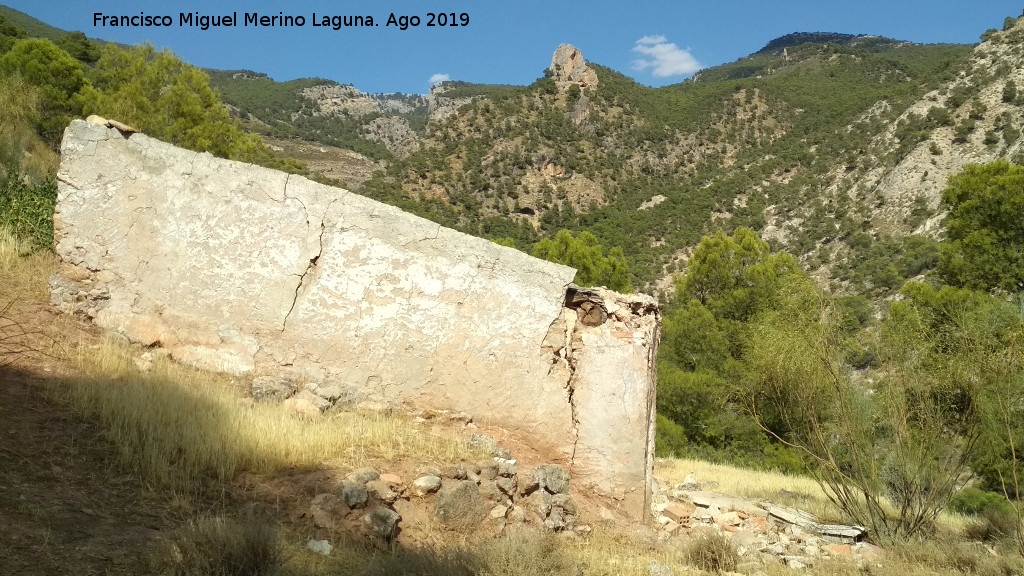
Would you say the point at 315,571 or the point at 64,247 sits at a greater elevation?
the point at 64,247

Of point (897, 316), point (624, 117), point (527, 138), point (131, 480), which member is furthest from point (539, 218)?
point (131, 480)

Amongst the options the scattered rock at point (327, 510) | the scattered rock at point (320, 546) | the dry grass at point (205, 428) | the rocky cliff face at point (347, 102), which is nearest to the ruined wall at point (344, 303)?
the dry grass at point (205, 428)

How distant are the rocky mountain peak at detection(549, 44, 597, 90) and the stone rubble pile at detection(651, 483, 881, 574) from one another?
58953mm

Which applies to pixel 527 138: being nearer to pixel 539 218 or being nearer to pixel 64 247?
pixel 539 218

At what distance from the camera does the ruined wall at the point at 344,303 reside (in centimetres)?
577

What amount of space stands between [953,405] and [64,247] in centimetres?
952

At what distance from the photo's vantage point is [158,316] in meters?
5.89

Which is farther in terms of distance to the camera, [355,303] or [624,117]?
[624,117]

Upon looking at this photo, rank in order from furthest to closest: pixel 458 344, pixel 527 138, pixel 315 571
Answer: pixel 527 138, pixel 458 344, pixel 315 571

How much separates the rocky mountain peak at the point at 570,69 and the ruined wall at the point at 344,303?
59707 mm

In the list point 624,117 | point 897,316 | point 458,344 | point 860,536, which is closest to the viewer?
point 458,344

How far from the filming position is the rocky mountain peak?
6294cm

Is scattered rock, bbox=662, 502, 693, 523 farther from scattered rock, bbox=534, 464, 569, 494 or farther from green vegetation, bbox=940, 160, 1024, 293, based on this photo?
green vegetation, bbox=940, 160, 1024, 293

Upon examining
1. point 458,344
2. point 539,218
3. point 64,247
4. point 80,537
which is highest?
point 539,218
